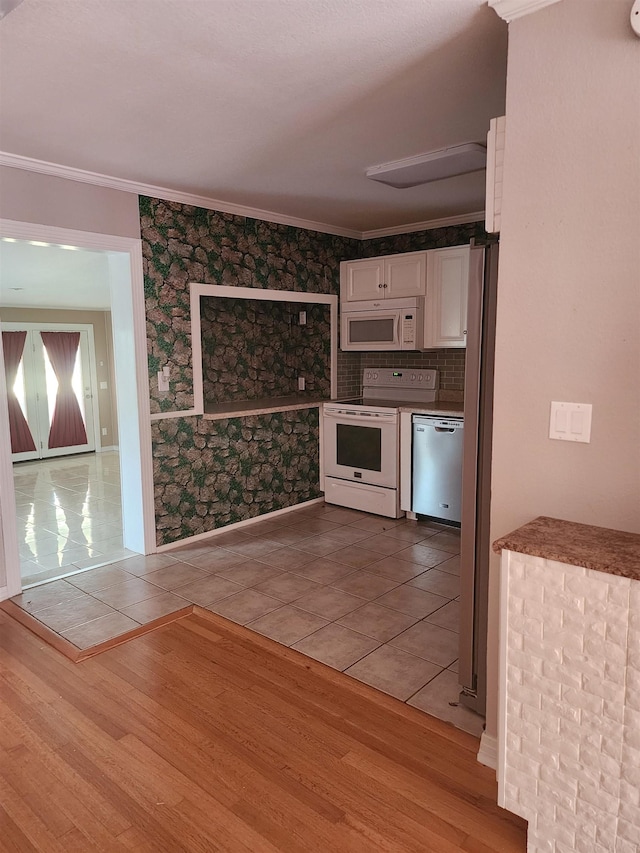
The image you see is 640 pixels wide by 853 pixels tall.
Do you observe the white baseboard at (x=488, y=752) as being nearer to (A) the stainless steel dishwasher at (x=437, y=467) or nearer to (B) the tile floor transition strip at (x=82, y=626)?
(B) the tile floor transition strip at (x=82, y=626)

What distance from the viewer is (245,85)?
2.35 m

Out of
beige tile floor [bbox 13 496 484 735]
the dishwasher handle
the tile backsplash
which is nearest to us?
beige tile floor [bbox 13 496 484 735]

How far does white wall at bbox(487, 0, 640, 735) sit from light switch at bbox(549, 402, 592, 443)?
2 cm

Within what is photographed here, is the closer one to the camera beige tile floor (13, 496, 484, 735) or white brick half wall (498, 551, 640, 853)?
white brick half wall (498, 551, 640, 853)

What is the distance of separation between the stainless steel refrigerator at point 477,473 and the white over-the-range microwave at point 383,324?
266cm

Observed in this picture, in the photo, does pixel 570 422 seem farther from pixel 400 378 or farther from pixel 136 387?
pixel 400 378

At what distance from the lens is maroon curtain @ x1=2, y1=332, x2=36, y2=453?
8367 mm

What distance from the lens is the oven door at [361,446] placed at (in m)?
4.75

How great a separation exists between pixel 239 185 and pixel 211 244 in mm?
590

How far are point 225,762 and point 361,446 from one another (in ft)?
10.3

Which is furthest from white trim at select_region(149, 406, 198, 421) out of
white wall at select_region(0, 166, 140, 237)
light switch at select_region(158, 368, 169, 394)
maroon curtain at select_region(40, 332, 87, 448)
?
maroon curtain at select_region(40, 332, 87, 448)

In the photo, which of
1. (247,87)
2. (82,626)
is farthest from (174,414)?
(247,87)

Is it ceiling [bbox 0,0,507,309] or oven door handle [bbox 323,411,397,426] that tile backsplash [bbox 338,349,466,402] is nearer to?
oven door handle [bbox 323,411,397,426]

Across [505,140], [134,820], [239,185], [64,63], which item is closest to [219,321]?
[239,185]
